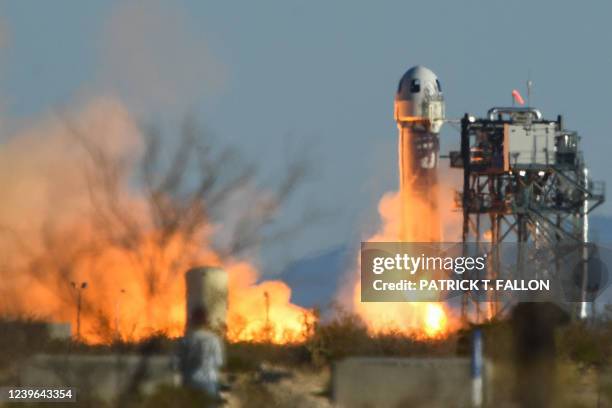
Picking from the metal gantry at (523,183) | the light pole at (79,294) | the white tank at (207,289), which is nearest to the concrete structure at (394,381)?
the white tank at (207,289)

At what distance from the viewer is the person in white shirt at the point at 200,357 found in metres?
27.0

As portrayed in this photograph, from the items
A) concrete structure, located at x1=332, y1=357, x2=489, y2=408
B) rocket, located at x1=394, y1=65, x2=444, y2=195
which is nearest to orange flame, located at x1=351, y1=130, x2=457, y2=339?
rocket, located at x1=394, y1=65, x2=444, y2=195

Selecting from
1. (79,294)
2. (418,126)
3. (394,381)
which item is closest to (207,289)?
(79,294)

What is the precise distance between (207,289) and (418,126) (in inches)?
956

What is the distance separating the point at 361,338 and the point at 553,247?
86.8 feet

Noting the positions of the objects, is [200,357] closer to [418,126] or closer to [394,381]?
[394,381]

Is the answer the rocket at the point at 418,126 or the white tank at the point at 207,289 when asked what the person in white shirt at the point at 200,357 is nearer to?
the white tank at the point at 207,289

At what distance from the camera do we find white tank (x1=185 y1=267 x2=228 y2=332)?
4597 cm

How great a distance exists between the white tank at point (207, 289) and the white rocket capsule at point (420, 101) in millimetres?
22052

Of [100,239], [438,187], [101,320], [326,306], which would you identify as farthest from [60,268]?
[438,187]

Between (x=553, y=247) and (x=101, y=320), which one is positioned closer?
(x=101, y=320)

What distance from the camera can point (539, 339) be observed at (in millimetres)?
22984

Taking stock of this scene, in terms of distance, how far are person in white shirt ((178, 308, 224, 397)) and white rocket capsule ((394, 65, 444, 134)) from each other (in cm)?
4292

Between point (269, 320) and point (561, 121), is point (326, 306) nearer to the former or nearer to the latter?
point (269, 320)
